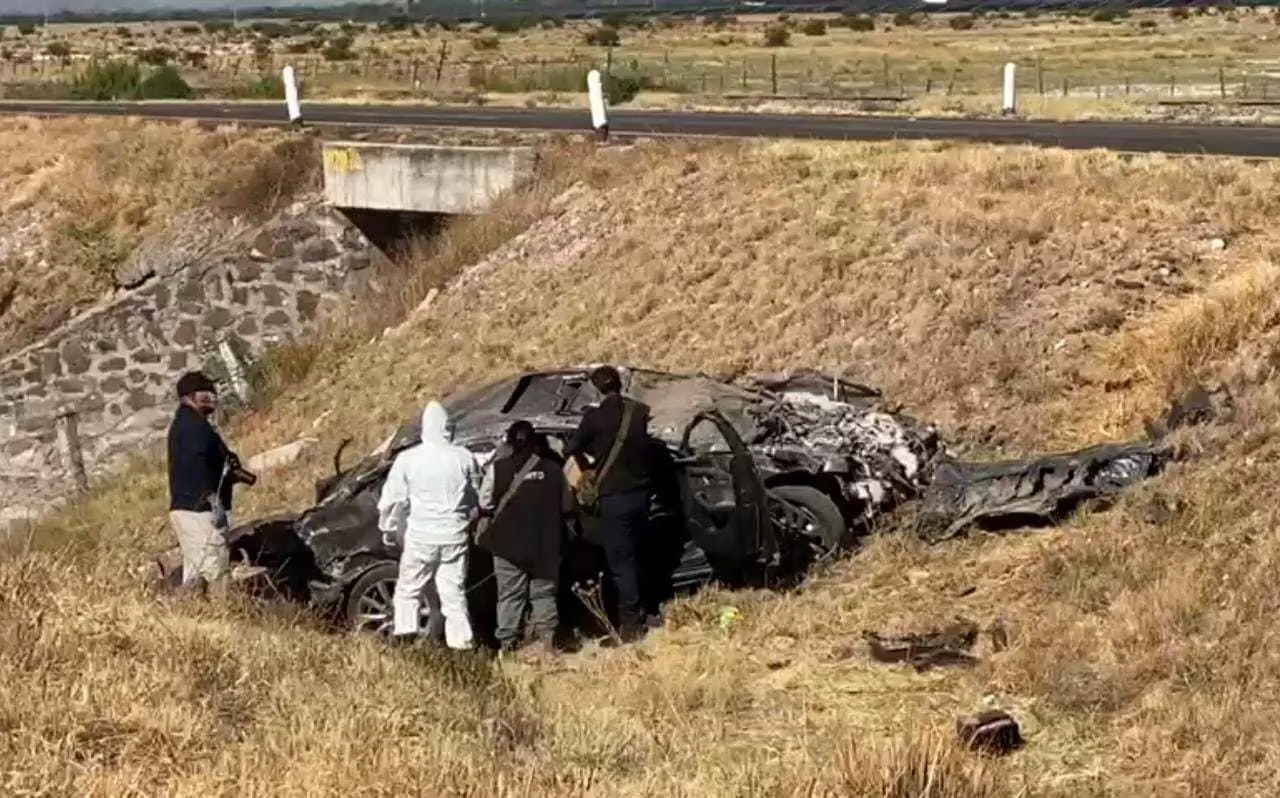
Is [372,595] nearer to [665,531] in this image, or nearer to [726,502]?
[665,531]

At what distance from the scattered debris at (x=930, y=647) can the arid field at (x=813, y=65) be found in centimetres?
1817

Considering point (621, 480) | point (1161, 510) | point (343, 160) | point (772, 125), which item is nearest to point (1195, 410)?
point (1161, 510)

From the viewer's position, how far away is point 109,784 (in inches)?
223

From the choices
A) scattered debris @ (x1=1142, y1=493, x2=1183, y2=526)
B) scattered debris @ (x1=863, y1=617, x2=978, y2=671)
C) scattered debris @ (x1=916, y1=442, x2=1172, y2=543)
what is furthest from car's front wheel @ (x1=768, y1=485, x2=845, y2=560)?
scattered debris @ (x1=1142, y1=493, x2=1183, y2=526)

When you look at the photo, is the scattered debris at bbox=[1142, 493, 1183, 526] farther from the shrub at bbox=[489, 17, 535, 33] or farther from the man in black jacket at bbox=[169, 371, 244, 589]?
the shrub at bbox=[489, 17, 535, 33]

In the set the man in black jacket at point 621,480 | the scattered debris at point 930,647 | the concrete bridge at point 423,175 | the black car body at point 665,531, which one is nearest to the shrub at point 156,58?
the concrete bridge at point 423,175

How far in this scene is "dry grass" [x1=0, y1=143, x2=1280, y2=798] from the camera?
21.1 ft

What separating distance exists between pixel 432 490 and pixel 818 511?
2722mm

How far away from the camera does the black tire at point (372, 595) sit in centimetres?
1035

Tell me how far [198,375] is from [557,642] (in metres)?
2.60

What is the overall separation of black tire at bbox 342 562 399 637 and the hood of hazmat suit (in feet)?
2.89

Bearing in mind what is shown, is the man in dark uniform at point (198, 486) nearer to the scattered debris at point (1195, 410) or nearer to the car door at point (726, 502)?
the car door at point (726, 502)

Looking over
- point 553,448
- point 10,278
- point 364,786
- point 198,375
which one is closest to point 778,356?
point 553,448

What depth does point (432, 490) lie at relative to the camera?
30.9 ft
